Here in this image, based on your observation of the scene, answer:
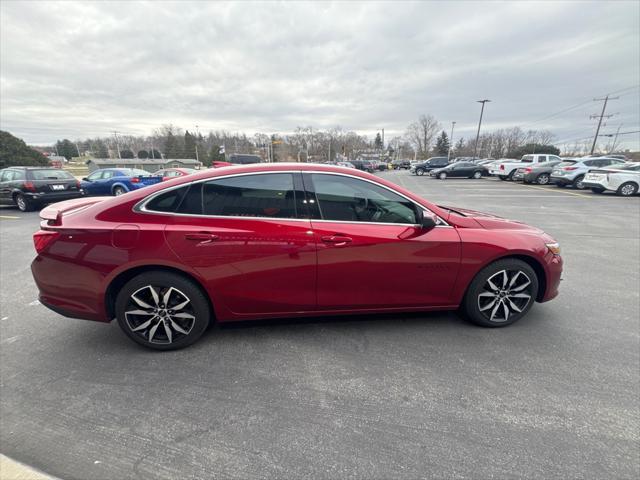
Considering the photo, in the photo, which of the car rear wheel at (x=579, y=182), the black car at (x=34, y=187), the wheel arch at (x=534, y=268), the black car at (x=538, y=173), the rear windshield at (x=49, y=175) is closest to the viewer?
the wheel arch at (x=534, y=268)

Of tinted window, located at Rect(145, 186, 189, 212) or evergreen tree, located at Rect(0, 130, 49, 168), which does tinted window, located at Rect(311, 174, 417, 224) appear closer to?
tinted window, located at Rect(145, 186, 189, 212)

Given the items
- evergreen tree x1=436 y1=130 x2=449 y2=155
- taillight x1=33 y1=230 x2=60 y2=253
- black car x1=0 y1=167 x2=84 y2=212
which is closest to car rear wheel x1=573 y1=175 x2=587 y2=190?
taillight x1=33 y1=230 x2=60 y2=253

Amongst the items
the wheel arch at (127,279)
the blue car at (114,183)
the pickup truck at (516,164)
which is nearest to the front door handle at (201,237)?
the wheel arch at (127,279)

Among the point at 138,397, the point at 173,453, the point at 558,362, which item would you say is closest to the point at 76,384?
the point at 138,397

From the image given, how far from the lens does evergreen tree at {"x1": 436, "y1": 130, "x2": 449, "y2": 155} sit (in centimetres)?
8338

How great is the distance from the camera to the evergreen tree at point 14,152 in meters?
23.0

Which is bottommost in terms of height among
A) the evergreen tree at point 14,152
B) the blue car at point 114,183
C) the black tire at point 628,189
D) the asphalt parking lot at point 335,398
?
the asphalt parking lot at point 335,398

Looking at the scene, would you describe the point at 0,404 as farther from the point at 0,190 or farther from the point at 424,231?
Answer: the point at 0,190

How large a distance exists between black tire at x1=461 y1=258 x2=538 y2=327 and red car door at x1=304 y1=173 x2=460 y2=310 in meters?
0.30

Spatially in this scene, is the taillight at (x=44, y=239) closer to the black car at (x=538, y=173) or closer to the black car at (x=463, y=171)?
the black car at (x=538, y=173)

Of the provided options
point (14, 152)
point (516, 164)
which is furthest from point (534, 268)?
point (14, 152)

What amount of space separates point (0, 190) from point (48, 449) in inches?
509

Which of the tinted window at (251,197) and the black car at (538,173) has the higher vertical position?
the tinted window at (251,197)

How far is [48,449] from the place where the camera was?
70.0 inches
